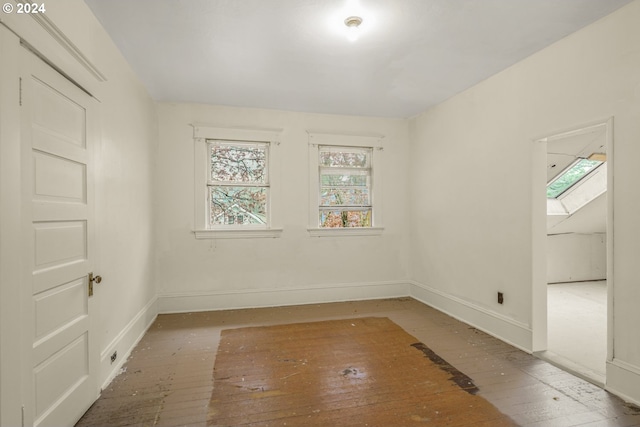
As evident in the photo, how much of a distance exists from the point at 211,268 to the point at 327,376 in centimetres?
230

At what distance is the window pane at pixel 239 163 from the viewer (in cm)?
423

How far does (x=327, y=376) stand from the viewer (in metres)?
2.49

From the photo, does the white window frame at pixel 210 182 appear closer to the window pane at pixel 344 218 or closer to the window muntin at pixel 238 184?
the window muntin at pixel 238 184

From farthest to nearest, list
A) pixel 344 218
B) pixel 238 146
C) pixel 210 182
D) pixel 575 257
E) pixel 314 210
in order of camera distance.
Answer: pixel 575 257 → pixel 344 218 → pixel 314 210 → pixel 238 146 → pixel 210 182

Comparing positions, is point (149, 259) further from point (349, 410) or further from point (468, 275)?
point (468, 275)

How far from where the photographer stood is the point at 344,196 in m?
4.65

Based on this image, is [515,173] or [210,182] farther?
[210,182]

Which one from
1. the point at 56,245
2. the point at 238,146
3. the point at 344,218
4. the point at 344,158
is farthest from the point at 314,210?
the point at 56,245

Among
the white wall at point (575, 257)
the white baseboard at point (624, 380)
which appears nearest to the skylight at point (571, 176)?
the white wall at point (575, 257)

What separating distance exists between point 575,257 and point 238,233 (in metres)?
5.63

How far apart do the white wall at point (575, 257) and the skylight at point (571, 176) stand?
1000 mm

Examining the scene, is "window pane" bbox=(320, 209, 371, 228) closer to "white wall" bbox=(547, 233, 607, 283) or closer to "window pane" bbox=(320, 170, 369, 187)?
"window pane" bbox=(320, 170, 369, 187)

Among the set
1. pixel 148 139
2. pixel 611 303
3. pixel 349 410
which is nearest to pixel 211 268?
pixel 148 139

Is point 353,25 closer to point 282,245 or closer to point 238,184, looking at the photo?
point 238,184
